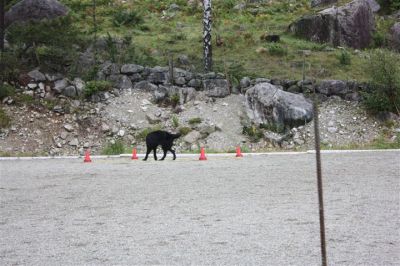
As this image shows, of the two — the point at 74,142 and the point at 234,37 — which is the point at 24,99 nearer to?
the point at 74,142

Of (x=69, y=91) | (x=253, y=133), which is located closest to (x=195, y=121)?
(x=253, y=133)

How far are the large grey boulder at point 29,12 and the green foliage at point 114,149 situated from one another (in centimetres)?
1477

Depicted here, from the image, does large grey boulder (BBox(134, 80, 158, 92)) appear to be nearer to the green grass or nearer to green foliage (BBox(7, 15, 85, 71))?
green foliage (BBox(7, 15, 85, 71))

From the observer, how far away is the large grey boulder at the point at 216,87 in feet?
83.3

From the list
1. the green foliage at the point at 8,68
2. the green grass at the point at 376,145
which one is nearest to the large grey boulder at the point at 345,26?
the green grass at the point at 376,145

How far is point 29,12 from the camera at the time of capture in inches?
1294

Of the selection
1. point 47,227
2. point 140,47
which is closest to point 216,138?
Answer: point 140,47

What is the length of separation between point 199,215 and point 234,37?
25.6 meters

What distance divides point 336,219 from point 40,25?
23.6 meters

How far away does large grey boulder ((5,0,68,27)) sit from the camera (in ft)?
107

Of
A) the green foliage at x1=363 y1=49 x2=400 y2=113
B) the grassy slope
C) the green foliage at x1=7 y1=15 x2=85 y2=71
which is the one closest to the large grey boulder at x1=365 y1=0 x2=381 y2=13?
the grassy slope

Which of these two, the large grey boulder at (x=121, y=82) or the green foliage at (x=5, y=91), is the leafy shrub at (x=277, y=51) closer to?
the large grey boulder at (x=121, y=82)

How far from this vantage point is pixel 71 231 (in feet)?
25.6

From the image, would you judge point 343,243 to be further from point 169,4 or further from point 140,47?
point 169,4
